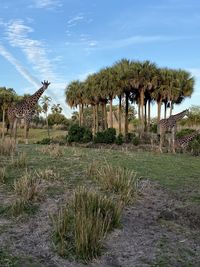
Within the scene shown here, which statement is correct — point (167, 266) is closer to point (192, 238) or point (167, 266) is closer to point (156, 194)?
point (192, 238)

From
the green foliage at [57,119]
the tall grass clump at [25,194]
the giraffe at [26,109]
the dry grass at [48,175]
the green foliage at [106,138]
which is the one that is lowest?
the tall grass clump at [25,194]

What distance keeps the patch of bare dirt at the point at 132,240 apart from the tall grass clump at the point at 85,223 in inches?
6.0

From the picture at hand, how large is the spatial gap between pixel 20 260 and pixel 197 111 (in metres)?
67.4

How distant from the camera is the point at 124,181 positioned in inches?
351

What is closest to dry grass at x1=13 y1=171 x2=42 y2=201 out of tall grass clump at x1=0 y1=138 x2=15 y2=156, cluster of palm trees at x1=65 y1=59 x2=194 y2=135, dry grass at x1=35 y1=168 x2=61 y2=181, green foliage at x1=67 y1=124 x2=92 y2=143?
dry grass at x1=35 y1=168 x2=61 y2=181

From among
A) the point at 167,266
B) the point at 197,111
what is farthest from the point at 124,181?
the point at 197,111

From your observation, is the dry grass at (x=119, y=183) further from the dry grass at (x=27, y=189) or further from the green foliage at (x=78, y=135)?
the green foliage at (x=78, y=135)

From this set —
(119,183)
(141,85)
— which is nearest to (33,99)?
(119,183)

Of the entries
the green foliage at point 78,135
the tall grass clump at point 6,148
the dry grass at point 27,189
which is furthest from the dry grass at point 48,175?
the green foliage at point 78,135

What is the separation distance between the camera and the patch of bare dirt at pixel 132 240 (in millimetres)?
6336

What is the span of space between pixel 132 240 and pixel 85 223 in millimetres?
843

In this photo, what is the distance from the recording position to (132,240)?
6.96 metres

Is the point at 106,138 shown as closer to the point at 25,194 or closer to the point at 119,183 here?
the point at 119,183

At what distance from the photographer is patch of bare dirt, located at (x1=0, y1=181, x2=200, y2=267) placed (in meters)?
6.34
